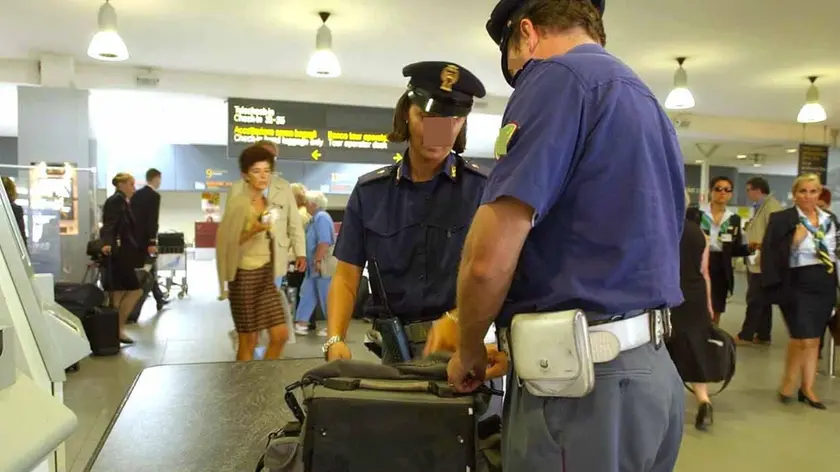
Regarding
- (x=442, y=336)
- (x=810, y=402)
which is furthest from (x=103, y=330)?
(x=810, y=402)

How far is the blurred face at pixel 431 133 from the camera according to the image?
1.71 m

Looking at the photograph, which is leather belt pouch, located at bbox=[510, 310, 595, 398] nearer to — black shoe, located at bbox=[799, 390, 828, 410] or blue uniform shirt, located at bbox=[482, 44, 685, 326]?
blue uniform shirt, located at bbox=[482, 44, 685, 326]

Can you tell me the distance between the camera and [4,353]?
931mm

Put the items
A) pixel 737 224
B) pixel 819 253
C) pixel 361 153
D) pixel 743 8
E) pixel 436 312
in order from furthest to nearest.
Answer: pixel 361 153, pixel 737 224, pixel 743 8, pixel 819 253, pixel 436 312

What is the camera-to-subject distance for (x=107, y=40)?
4629mm

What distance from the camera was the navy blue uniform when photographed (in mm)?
1036

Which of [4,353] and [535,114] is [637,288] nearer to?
[535,114]

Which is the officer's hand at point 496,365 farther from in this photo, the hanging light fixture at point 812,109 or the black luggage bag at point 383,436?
the hanging light fixture at point 812,109

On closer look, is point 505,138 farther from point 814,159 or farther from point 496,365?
point 814,159

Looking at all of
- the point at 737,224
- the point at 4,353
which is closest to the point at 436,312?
the point at 4,353

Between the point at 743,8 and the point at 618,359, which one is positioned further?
the point at 743,8

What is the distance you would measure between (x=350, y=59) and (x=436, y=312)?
536 cm

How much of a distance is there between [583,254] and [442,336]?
687 millimetres

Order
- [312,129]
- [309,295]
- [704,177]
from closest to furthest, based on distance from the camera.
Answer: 1. [309,295]
2. [312,129]
3. [704,177]
